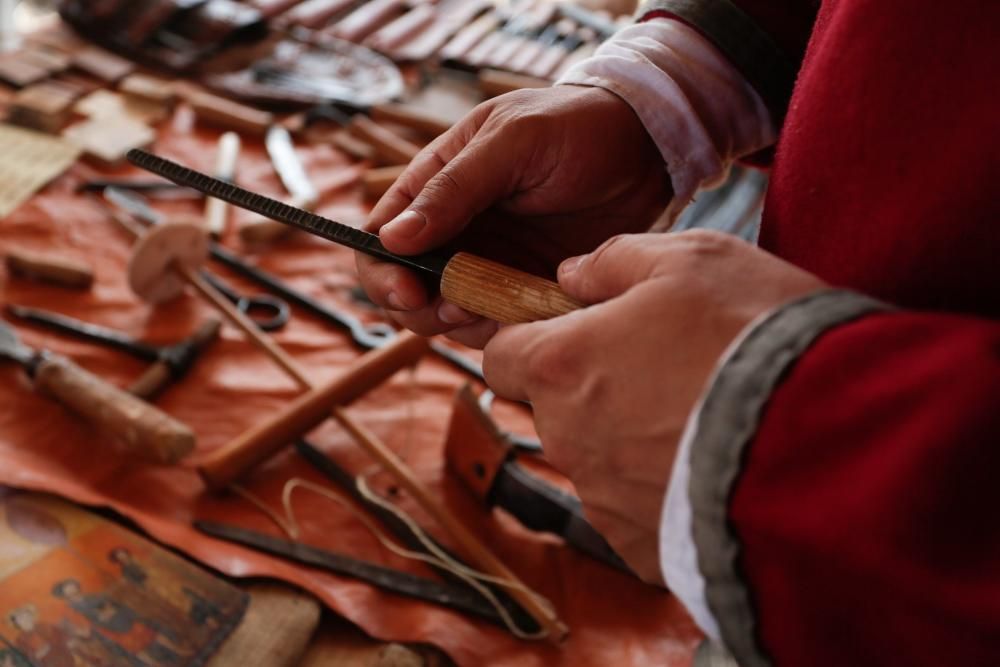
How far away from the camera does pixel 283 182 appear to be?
2.00 meters

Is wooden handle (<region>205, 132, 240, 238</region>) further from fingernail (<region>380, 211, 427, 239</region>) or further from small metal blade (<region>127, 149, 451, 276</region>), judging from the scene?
fingernail (<region>380, 211, 427, 239</region>)

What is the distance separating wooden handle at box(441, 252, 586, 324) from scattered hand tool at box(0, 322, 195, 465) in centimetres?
62

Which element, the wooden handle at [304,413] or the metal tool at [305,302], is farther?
the metal tool at [305,302]

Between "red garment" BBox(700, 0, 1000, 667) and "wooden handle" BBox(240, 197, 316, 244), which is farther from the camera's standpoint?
"wooden handle" BBox(240, 197, 316, 244)

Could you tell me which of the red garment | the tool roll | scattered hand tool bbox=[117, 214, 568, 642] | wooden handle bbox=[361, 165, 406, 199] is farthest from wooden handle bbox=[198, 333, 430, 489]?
the tool roll

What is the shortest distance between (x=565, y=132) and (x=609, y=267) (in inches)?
12.1

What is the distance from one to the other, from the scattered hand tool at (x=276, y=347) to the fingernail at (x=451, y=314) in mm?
437

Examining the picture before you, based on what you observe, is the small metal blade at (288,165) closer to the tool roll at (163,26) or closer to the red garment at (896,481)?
the tool roll at (163,26)

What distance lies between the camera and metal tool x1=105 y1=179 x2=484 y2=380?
61.1 inches

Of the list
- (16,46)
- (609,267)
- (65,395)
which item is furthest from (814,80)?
(16,46)

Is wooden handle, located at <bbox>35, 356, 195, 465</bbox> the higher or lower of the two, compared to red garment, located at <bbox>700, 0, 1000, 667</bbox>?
lower

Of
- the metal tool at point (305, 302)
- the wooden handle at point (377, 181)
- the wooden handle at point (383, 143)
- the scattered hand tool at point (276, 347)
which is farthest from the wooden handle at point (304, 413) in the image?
the wooden handle at point (383, 143)

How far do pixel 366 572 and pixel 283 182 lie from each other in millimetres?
1181

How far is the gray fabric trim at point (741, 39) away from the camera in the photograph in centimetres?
97
